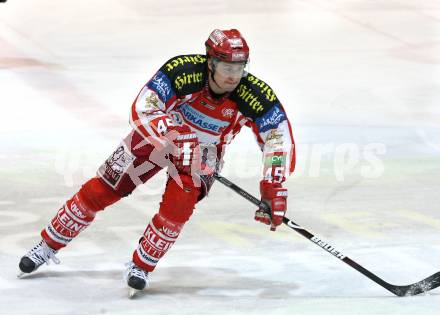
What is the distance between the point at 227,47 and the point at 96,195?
1.27 metres

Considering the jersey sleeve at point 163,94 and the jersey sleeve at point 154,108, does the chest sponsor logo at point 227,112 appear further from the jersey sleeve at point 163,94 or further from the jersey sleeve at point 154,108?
the jersey sleeve at point 154,108

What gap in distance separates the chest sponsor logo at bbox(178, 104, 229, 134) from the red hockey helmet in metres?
0.38

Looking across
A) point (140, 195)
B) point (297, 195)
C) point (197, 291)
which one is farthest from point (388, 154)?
point (197, 291)

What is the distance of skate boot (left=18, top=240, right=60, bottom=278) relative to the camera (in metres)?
7.23

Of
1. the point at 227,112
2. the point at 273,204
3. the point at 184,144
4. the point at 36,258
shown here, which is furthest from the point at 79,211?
the point at 273,204

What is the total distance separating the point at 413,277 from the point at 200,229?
1.80 metres

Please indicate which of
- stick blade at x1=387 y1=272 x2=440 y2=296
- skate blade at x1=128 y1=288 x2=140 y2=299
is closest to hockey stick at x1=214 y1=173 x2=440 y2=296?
stick blade at x1=387 y1=272 x2=440 y2=296

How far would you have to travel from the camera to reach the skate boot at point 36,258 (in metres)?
7.23

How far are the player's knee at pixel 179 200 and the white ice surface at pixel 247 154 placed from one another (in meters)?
0.52

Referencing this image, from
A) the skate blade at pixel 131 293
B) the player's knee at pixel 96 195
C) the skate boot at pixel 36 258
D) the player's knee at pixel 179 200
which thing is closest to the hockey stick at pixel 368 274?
the player's knee at pixel 179 200

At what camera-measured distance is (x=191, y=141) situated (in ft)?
22.3

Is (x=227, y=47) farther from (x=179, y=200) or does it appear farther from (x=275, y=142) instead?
(x=179, y=200)

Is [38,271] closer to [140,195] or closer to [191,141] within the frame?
[191,141]

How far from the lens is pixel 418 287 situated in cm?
711
